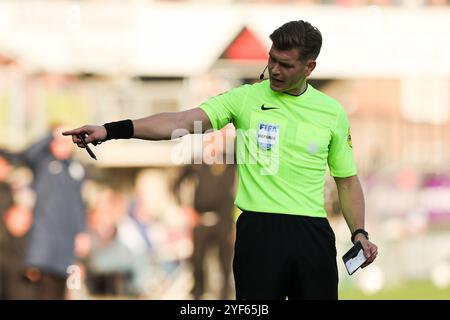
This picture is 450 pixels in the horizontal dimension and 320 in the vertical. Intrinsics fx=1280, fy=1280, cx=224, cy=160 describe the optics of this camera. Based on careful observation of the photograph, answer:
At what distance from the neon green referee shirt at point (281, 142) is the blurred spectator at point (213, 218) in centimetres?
1027

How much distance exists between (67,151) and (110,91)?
7833mm

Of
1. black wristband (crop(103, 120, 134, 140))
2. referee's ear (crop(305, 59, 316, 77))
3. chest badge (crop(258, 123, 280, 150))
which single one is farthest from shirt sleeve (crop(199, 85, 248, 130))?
black wristband (crop(103, 120, 134, 140))

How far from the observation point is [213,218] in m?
17.5

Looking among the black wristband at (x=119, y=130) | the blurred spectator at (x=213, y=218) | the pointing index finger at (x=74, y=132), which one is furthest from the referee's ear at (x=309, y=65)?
the blurred spectator at (x=213, y=218)

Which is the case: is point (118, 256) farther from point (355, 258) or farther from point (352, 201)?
point (355, 258)

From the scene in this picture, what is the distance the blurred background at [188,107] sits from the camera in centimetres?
1773

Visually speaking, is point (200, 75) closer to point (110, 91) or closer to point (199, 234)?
point (110, 91)

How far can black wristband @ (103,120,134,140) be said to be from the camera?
6656 millimetres

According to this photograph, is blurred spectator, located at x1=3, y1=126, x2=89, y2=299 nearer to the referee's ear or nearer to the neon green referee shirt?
the neon green referee shirt

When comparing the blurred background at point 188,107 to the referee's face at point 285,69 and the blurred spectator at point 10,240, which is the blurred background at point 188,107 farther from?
the referee's face at point 285,69

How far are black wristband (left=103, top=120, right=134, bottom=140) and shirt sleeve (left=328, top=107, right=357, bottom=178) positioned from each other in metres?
1.12

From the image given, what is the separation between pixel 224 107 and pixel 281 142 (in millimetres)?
378

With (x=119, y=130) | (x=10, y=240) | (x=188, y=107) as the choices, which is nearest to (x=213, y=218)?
(x=10, y=240)

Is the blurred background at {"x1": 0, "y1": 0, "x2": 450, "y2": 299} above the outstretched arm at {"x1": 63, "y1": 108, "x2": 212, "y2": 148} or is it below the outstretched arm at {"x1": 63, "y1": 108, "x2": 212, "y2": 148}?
above
